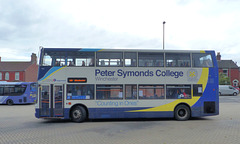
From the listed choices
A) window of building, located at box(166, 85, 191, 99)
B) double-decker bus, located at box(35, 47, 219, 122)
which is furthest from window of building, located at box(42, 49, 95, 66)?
window of building, located at box(166, 85, 191, 99)

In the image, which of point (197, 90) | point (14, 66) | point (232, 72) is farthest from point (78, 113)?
point (232, 72)

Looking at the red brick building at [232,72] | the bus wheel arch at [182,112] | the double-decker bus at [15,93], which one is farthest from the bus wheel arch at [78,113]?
the red brick building at [232,72]

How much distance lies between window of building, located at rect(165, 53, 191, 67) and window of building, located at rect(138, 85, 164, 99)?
4.46 ft

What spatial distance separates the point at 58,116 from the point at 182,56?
723cm

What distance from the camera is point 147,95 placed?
37.3ft

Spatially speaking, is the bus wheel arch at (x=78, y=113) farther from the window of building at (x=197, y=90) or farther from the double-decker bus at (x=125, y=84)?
the window of building at (x=197, y=90)

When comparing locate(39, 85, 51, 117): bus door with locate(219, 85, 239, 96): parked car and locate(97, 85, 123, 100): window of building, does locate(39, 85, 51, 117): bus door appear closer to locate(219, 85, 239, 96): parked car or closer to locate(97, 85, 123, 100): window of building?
locate(97, 85, 123, 100): window of building

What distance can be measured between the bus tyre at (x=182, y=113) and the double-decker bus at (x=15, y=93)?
52.7 ft

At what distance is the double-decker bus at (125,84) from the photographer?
35.9 ft

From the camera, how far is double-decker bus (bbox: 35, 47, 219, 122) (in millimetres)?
10938

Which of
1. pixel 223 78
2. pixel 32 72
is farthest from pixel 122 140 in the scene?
pixel 32 72

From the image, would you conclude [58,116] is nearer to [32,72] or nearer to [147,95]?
[147,95]

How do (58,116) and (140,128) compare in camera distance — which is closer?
(140,128)

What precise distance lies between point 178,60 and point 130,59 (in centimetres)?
260
